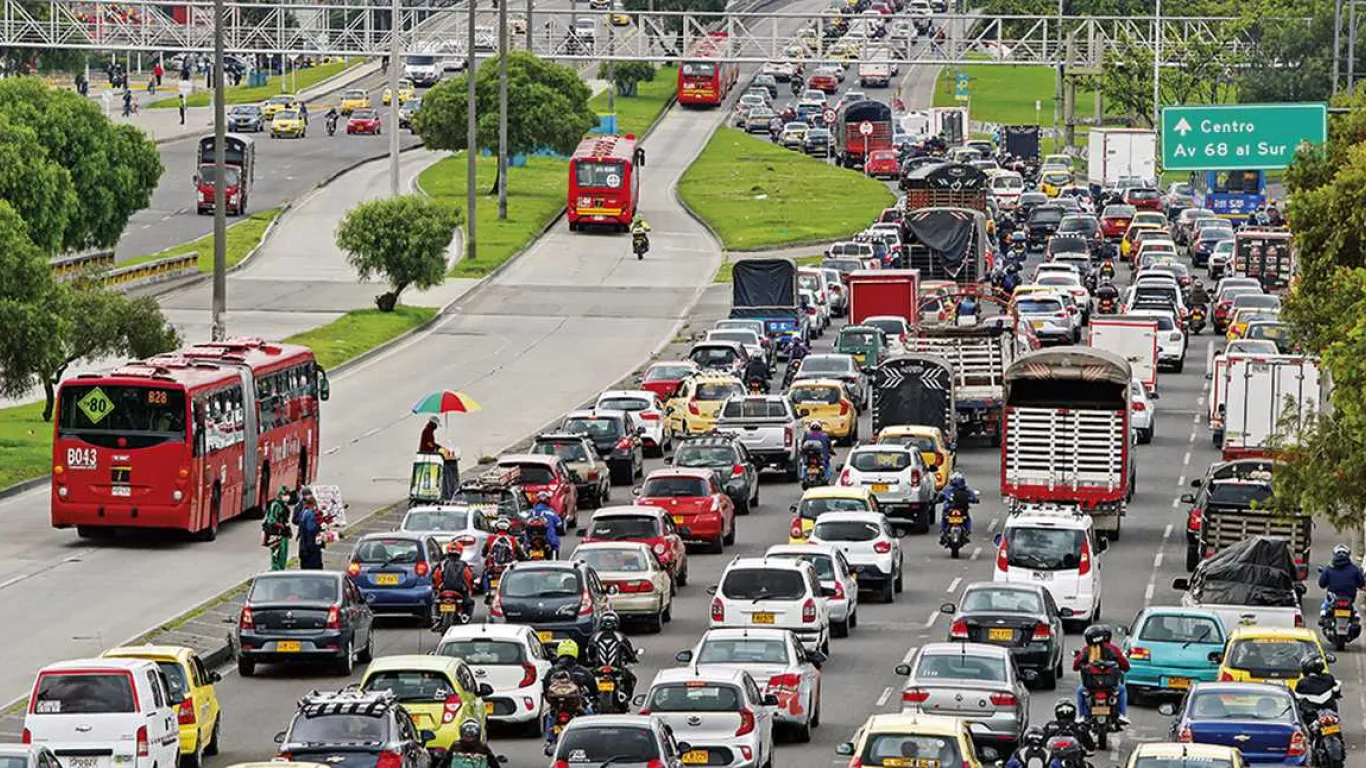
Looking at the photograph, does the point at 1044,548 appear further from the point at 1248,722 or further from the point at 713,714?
the point at 713,714

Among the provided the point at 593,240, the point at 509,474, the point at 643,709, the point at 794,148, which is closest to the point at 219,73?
the point at 509,474

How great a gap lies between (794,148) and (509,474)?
325 feet

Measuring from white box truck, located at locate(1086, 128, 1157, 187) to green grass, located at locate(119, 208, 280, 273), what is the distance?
3482 cm

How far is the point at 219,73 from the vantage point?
61.1 m

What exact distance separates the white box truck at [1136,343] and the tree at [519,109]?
55.9 m

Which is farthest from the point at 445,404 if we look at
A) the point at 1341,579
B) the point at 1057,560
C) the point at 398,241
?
the point at 398,241

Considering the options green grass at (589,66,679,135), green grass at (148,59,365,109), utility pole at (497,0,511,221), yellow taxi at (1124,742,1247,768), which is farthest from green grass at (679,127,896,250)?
yellow taxi at (1124,742,1247,768)

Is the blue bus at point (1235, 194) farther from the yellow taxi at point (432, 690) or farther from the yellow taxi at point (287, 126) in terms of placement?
the yellow taxi at point (432, 690)

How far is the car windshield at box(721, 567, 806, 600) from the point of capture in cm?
3931

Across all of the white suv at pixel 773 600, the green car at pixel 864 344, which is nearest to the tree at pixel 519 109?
the green car at pixel 864 344

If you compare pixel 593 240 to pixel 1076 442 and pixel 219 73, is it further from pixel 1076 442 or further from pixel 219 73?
pixel 1076 442

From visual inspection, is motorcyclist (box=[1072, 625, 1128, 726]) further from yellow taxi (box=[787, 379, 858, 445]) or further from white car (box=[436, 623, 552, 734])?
yellow taxi (box=[787, 379, 858, 445])

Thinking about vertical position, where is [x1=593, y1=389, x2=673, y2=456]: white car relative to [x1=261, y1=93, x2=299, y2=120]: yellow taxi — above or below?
below

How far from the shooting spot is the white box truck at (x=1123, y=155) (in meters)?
127
